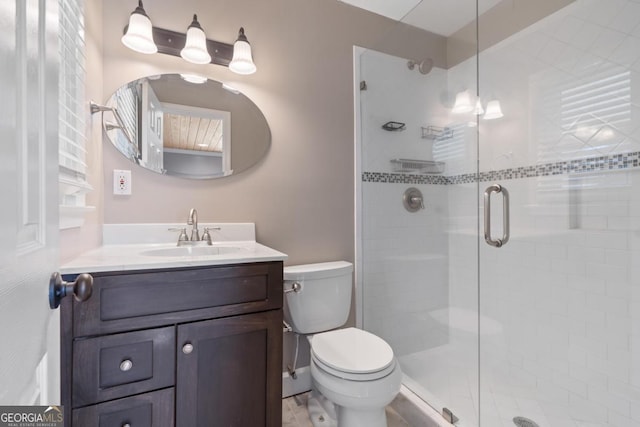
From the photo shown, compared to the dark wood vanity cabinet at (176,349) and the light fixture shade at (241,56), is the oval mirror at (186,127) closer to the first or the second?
the light fixture shade at (241,56)

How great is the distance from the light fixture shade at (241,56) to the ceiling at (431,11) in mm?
781

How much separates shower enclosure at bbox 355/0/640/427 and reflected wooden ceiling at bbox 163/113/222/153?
89 cm

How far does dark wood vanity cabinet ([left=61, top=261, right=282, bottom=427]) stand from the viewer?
877 mm

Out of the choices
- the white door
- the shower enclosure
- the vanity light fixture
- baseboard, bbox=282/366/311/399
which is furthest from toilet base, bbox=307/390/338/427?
the vanity light fixture

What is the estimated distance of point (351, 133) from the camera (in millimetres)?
1914

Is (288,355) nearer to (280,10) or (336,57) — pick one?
(336,57)

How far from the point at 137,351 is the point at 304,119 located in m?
1.39

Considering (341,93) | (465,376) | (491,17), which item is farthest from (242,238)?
(491,17)

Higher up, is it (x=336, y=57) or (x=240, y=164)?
(x=336, y=57)

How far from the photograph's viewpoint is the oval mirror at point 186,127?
4.60 ft

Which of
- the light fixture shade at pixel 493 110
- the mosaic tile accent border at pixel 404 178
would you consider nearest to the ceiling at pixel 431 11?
the light fixture shade at pixel 493 110

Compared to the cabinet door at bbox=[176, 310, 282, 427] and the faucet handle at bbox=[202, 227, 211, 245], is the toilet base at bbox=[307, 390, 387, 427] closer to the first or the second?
the cabinet door at bbox=[176, 310, 282, 427]

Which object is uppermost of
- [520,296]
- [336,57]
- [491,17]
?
[491,17]

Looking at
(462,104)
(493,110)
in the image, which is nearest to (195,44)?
(462,104)
